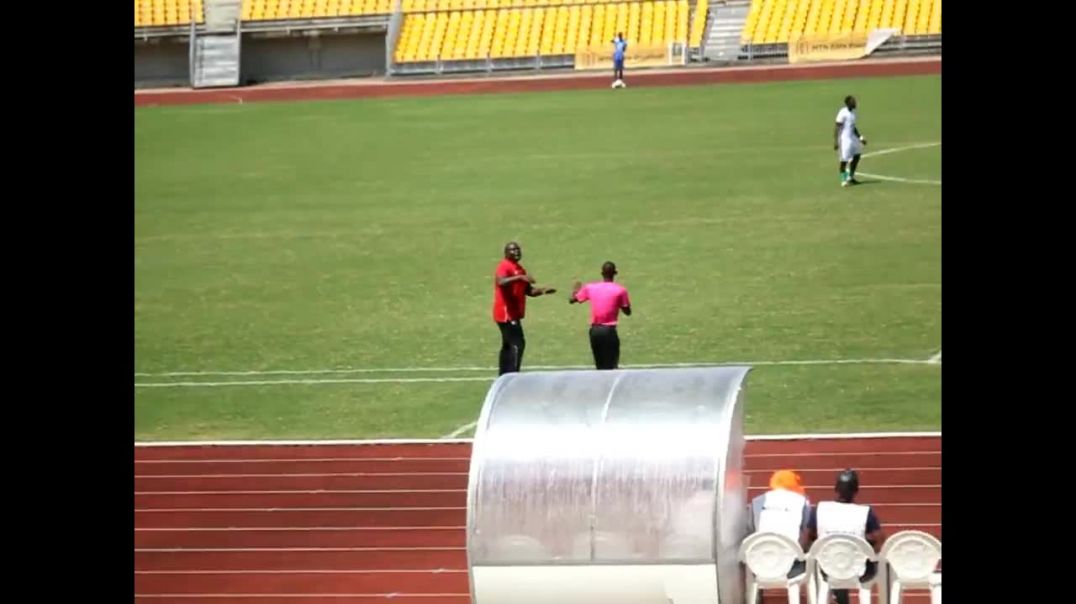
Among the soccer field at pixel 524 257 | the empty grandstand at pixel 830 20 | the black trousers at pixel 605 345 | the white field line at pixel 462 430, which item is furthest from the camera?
the empty grandstand at pixel 830 20

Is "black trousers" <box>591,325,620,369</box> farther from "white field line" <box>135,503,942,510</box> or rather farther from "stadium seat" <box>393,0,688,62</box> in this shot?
"stadium seat" <box>393,0,688,62</box>

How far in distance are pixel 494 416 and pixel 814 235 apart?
581 inches

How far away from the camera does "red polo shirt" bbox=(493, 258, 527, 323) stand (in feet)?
55.1

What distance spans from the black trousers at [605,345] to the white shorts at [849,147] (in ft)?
38.7

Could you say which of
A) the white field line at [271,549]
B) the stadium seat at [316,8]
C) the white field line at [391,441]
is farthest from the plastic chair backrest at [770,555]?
the stadium seat at [316,8]

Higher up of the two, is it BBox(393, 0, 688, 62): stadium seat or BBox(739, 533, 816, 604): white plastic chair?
BBox(393, 0, 688, 62): stadium seat

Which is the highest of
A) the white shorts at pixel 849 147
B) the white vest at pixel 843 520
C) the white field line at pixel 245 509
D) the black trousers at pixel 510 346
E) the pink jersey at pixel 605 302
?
the white shorts at pixel 849 147

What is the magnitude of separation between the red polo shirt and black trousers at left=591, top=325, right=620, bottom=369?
0.84 meters

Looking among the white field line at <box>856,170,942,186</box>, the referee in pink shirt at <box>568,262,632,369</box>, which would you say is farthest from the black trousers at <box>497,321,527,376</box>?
the white field line at <box>856,170,942,186</box>

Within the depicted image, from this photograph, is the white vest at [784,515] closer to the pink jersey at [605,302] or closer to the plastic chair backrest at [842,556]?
the plastic chair backrest at [842,556]

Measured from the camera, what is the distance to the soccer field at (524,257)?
716 inches
